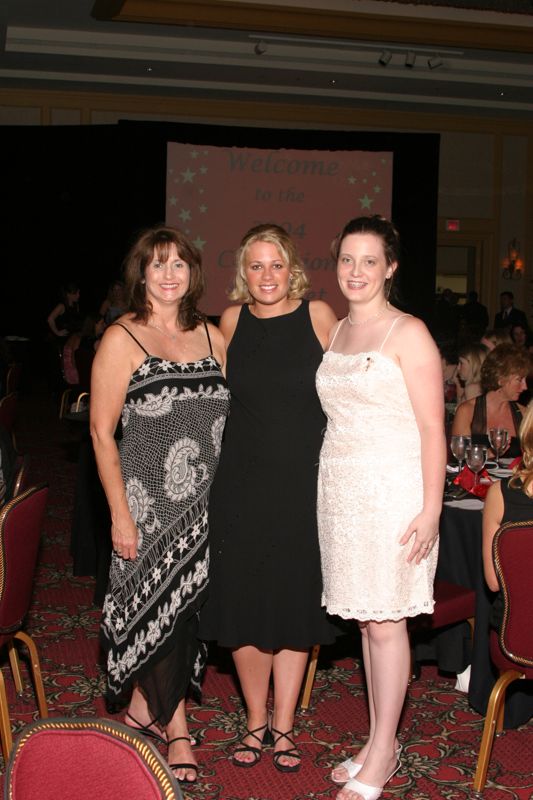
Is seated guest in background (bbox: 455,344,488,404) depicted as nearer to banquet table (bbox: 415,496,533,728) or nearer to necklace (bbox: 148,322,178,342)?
banquet table (bbox: 415,496,533,728)

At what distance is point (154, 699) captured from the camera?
2689 mm

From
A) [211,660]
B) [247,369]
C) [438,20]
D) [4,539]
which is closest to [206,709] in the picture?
[211,660]

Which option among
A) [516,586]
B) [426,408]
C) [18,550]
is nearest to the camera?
[426,408]

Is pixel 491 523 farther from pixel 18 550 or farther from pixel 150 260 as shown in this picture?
pixel 18 550

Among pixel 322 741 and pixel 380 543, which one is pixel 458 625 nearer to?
pixel 322 741

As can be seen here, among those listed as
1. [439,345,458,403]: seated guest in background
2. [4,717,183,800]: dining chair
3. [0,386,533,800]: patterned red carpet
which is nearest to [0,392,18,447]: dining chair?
[0,386,533,800]: patterned red carpet

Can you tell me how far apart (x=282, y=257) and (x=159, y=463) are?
682mm

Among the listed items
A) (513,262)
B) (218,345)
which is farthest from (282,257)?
(513,262)

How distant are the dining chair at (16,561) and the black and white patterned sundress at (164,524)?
262 mm

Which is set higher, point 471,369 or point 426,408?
point 471,369

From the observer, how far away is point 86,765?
1.19 m

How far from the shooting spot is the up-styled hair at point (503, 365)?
4.13 m

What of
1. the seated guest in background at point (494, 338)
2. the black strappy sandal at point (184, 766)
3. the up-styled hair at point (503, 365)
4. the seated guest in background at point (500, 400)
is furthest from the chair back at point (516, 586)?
the seated guest in background at point (494, 338)

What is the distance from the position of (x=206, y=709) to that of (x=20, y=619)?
0.79 metres
